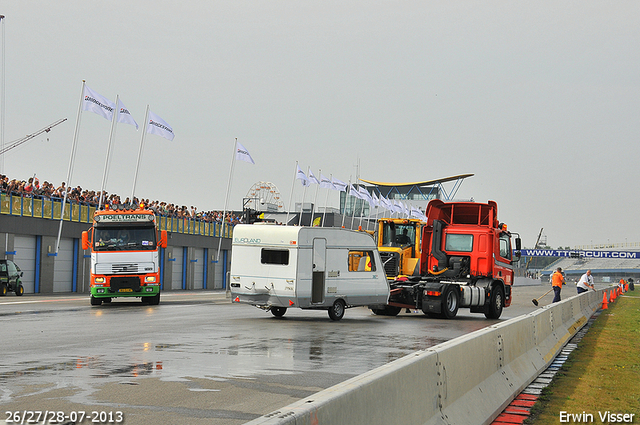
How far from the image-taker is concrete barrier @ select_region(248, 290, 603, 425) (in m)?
4.67

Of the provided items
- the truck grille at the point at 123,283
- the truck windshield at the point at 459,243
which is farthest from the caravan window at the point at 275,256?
the truck grille at the point at 123,283

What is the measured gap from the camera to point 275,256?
21141 millimetres

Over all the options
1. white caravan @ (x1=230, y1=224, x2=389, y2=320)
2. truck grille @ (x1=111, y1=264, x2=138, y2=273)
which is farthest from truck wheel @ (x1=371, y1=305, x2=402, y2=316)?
truck grille @ (x1=111, y1=264, x2=138, y2=273)

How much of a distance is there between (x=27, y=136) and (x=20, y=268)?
215 feet

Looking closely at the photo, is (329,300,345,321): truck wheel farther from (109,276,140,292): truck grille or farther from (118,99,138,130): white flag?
(118,99,138,130): white flag

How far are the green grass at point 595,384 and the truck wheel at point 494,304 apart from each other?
608cm

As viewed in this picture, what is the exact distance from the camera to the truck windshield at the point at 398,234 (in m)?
28.1

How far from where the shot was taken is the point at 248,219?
31.4m

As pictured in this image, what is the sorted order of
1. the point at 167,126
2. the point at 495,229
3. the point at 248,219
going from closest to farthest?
the point at 495,229 < the point at 248,219 < the point at 167,126

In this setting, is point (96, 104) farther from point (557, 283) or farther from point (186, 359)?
point (186, 359)

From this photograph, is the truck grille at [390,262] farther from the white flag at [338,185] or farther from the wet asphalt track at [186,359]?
the white flag at [338,185]

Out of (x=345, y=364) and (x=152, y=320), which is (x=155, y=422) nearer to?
(x=345, y=364)

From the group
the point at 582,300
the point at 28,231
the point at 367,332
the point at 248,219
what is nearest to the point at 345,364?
the point at 367,332

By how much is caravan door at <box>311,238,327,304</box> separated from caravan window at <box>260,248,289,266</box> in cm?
80
